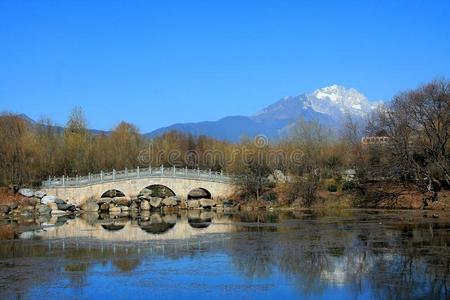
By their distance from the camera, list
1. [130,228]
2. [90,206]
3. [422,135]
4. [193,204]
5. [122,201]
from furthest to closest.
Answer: [193,204]
[122,201]
[90,206]
[422,135]
[130,228]

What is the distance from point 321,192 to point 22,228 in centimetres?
2910

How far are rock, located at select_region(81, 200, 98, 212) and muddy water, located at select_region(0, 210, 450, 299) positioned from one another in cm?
1910

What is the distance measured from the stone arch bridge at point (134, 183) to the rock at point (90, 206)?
0.73 m

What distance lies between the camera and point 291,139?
2739 inches

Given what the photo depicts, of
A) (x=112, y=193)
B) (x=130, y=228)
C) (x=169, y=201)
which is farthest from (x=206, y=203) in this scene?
(x=130, y=228)

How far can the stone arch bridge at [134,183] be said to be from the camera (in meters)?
59.0

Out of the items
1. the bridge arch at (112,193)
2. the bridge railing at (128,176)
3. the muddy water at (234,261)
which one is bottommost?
the muddy water at (234,261)

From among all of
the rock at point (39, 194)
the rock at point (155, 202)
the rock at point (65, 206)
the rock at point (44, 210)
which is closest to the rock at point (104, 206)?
the rock at point (65, 206)

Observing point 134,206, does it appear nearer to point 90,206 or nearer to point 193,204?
point 90,206

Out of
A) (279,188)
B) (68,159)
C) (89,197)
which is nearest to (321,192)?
(279,188)

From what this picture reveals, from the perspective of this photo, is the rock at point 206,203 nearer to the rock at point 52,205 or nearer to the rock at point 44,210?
the rock at point 52,205

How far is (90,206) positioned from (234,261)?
3806 centimetres

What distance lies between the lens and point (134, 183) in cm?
6044

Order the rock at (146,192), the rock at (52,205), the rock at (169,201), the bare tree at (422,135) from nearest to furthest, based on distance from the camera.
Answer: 1. the bare tree at (422,135)
2. the rock at (52,205)
3. the rock at (169,201)
4. the rock at (146,192)
